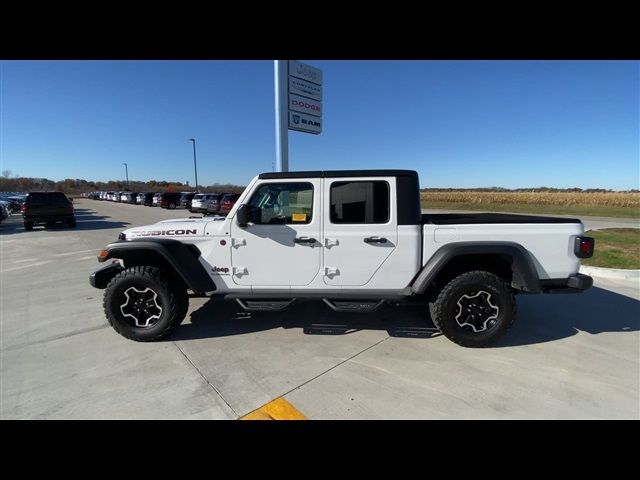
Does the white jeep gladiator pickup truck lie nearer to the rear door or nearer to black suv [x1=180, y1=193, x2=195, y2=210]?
the rear door

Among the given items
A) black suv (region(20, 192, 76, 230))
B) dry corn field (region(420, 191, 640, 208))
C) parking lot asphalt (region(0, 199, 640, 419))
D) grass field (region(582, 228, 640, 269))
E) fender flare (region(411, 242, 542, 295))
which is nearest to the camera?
parking lot asphalt (region(0, 199, 640, 419))

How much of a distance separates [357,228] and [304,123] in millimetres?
5647

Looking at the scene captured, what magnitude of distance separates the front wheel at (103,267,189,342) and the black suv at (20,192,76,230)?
46.5 ft

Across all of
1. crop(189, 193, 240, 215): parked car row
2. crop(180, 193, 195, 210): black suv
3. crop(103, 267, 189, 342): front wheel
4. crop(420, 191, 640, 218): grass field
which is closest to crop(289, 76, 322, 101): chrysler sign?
crop(103, 267, 189, 342): front wheel

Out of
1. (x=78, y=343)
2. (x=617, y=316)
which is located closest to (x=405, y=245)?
(x=617, y=316)

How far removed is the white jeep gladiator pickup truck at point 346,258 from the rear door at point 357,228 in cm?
1

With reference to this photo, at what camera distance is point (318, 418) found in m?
2.20

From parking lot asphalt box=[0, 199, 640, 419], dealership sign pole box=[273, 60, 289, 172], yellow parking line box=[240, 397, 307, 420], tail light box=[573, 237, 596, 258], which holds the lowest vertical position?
yellow parking line box=[240, 397, 307, 420]

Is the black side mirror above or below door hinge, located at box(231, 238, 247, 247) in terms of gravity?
above

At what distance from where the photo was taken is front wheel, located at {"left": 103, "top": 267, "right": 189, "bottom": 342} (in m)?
3.35

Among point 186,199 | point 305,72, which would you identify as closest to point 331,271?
point 305,72

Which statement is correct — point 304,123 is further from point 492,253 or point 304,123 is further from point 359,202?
point 492,253
